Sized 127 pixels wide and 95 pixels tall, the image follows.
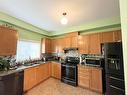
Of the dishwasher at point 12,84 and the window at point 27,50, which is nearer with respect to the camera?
the dishwasher at point 12,84

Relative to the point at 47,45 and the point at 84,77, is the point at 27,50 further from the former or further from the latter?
the point at 84,77

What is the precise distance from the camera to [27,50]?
405 cm

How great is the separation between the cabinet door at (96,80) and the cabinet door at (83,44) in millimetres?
928

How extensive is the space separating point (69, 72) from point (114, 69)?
189 centimetres

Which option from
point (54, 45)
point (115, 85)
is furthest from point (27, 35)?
point (115, 85)

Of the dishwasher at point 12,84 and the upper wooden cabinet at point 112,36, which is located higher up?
the upper wooden cabinet at point 112,36

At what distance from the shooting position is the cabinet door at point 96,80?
2.88 metres

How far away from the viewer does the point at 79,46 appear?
386 centimetres

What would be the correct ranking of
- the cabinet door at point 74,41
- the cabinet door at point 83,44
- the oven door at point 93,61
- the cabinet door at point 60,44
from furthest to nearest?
the cabinet door at point 60,44 < the cabinet door at point 74,41 < the cabinet door at point 83,44 < the oven door at point 93,61

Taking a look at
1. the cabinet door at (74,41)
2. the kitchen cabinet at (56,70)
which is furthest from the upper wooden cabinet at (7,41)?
the cabinet door at (74,41)

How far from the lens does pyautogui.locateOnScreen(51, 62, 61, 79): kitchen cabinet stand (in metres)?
4.18

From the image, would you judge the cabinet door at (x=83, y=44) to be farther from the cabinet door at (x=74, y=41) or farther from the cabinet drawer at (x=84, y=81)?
the cabinet drawer at (x=84, y=81)

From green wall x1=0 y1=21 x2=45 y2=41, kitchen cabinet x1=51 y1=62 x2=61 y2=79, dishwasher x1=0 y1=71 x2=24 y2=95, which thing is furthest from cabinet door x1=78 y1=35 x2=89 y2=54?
dishwasher x1=0 y1=71 x2=24 y2=95

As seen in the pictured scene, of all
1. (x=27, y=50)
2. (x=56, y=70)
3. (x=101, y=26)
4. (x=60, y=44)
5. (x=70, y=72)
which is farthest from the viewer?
(x=60, y=44)
